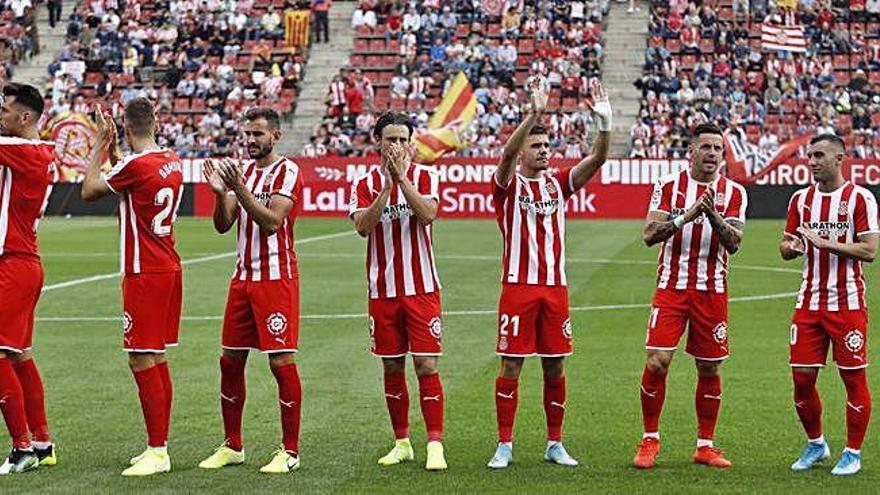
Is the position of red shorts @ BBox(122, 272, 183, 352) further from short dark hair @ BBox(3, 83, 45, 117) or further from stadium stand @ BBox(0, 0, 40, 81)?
stadium stand @ BBox(0, 0, 40, 81)

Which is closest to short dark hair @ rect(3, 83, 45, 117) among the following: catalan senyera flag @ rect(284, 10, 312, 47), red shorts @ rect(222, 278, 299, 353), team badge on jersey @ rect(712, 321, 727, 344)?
red shorts @ rect(222, 278, 299, 353)

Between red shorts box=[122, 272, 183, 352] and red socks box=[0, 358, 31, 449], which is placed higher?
red shorts box=[122, 272, 183, 352]

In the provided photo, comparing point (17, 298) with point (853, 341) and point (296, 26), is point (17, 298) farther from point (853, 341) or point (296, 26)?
point (296, 26)

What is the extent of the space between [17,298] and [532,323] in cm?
356

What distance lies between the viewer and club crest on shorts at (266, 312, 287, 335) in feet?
33.2

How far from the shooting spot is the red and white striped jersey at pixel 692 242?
34.3ft

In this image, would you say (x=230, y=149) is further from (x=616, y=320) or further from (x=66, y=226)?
(x=616, y=320)

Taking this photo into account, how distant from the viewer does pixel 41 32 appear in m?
56.3

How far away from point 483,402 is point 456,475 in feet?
9.57

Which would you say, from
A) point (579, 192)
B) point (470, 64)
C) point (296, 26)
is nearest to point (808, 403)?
point (579, 192)

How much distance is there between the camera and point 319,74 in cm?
5178

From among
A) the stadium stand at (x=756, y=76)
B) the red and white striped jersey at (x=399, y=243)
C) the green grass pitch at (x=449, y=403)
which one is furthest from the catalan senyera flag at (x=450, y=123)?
the red and white striped jersey at (x=399, y=243)

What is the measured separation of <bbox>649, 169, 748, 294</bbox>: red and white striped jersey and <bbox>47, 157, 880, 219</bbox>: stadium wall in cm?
3072

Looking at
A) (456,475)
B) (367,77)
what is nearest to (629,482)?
(456,475)
